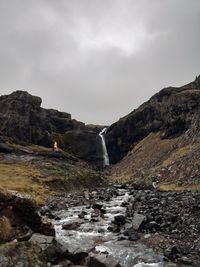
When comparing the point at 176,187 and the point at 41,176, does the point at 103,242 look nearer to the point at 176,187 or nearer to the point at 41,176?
the point at 176,187

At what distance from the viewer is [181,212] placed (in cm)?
4562

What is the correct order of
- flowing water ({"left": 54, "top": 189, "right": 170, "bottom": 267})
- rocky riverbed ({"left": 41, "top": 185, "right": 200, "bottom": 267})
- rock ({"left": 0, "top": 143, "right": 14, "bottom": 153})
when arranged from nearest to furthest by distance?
rocky riverbed ({"left": 41, "top": 185, "right": 200, "bottom": 267}) < flowing water ({"left": 54, "top": 189, "right": 170, "bottom": 267}) < rock ({"left": 0, "top": 143, "right": 14, "bottom": 153})

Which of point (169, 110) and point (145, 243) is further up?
point (169, 110)

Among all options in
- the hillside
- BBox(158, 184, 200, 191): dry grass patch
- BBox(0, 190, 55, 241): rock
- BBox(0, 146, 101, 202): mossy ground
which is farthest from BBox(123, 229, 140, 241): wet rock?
the hillside

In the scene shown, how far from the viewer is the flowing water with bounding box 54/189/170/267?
3262 cm

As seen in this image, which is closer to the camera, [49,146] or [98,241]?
[98,241]

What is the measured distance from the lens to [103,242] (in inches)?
1586

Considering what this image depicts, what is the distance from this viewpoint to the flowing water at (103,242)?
32625 millimetres

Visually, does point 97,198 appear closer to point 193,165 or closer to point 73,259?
point 193,165

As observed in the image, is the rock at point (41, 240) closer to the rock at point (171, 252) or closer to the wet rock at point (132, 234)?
the rock at point (171, 252)

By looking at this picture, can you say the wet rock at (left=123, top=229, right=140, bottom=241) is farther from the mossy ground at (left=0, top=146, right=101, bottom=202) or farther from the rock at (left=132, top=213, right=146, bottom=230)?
the mossy ground at (left=0, top=146, right=101, bottom=202)

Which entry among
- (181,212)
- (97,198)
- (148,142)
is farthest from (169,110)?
(181,212)

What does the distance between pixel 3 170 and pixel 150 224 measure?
71666mm

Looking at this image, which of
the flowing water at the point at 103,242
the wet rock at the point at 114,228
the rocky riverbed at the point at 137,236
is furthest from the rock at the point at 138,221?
the flowing water at the point at 103,242
